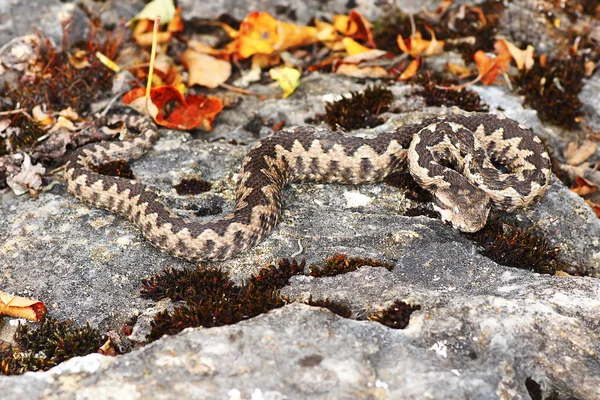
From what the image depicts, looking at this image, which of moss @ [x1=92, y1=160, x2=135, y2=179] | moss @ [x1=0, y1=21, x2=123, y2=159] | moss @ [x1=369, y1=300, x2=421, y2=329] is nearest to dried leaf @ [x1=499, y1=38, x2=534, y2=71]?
moss @ [x1=369, y1=300, x2=421, y2=329]

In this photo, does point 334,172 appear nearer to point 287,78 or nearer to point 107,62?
point 287,78

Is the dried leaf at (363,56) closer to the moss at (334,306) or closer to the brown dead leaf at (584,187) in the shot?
the brown dead leaf at (584,187)

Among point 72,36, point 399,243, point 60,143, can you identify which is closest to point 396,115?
point 399,243

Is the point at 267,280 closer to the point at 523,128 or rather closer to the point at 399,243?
the point at 399,243

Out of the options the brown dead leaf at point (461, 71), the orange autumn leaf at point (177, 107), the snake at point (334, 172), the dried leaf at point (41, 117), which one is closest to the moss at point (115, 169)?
the snake at point (334, 172)

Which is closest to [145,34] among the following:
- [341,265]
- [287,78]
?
[287,78]
